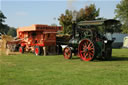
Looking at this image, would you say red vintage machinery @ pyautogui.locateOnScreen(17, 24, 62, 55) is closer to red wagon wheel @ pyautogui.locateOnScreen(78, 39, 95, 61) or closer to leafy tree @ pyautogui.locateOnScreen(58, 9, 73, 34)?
red wagon wheel @ pyautogui.locateOnScreen(78, 39, 95, 61)

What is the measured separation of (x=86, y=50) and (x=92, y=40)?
0.68m

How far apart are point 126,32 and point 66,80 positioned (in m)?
32.2

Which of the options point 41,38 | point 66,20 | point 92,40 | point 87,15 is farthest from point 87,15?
point 92,40

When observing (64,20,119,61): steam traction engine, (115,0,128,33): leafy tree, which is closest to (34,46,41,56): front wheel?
(64,20,119,61): steam traction engine

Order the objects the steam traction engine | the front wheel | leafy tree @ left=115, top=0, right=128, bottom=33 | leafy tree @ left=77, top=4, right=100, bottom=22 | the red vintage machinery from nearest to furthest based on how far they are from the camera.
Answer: the steam traction engine → the front wheel → the red vintage machinery → leafy tree @ left=77, top=4, right=100, bottom=22 → leafy tree @ left=115, top=0, right=128, bottom=33

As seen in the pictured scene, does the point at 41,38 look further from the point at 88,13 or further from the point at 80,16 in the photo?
the point at 88,13

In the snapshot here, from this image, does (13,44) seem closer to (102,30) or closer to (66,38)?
(66,38)

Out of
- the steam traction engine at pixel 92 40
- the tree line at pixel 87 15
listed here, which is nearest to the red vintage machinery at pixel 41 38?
the steam traction engine at pixel 92 40

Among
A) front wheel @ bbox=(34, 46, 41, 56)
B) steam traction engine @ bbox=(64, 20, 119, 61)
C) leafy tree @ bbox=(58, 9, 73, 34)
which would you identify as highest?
leafy tree @ bbox=(58, 9, 73, 34)

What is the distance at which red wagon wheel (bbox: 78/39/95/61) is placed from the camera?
1179 cm

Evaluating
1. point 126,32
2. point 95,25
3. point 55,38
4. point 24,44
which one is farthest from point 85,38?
point 126,32

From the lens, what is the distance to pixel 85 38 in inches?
480

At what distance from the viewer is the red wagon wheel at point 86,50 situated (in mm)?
11791

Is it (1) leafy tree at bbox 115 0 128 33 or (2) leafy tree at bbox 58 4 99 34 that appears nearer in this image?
(2) leafy tree at bbox 58 4 99 34
